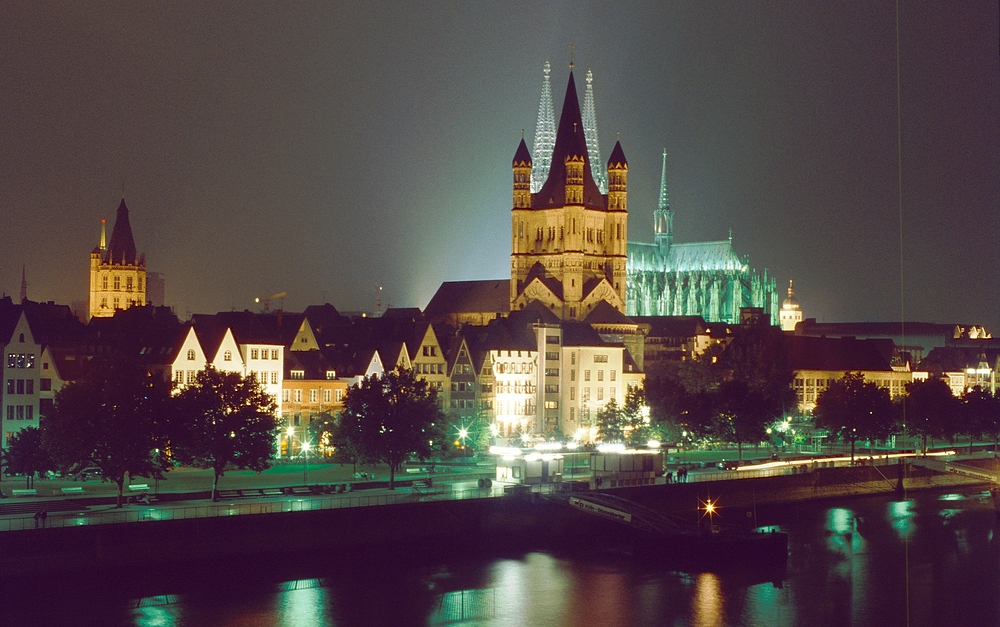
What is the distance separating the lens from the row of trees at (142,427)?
79000 mm

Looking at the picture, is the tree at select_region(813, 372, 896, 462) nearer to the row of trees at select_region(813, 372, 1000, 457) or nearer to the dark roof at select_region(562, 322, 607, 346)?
the row of trees at select_region(813, 372, 1000, 457)

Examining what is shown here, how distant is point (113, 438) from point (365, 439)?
18465 mm

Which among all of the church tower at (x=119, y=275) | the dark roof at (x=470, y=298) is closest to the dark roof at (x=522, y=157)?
the dark roof at (x=470, y=298)

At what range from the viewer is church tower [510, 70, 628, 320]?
568 feet

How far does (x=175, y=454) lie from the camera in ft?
279

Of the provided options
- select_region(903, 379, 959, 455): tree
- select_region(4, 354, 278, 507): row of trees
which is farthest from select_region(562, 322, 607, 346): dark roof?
select_region(4, 354, 278, 507): row of trees

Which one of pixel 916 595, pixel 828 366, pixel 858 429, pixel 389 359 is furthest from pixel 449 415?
pixel 828 366

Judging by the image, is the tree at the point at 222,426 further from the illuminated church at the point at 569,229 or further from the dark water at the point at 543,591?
the illuminated church at the point at 569,229

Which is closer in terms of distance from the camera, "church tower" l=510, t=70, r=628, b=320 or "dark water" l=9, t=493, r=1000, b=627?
"dark water" l=9, t=493, r=1000, b=627

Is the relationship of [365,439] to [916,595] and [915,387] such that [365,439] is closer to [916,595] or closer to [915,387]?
[916,595]

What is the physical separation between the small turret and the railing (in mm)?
95244

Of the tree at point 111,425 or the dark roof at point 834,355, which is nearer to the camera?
the tree at point 111,425

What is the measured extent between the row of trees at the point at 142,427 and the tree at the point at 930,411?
72292 mm

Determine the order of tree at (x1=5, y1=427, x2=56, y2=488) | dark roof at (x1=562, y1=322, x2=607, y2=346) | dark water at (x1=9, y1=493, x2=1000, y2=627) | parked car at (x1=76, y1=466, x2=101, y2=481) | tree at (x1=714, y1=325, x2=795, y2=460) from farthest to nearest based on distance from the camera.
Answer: dark roof at (x1=562, y1=322, x2=607, y2=346) < tree at (x1=714, y1=325, x2=795, y2=460) < tree at (x1=5, y1=427, x2=56, y2=488) < parked car at (x1=76, y1=466, x2=101, y2=481) < dark water at (x1=9, y1=493, x2=1000, y2=627)
